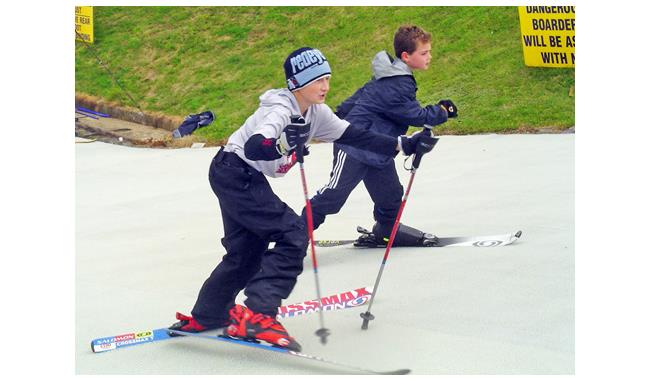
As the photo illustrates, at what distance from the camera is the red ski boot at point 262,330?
495 cm

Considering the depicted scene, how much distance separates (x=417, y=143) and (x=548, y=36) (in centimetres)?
954

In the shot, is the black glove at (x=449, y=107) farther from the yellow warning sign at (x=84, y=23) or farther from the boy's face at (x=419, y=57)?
the yellow warning sign at (x=84, y=23)

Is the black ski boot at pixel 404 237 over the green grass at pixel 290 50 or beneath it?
beneath

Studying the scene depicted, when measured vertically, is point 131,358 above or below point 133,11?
below

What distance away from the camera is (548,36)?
46.9ft

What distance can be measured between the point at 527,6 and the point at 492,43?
1.62m

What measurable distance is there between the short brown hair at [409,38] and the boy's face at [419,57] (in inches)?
0.9

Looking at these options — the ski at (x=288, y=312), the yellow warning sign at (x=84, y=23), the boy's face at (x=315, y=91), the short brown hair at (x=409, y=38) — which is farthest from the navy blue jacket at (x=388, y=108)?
the yellow warning sign at (x=84, y=23)

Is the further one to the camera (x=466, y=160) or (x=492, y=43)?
(x=492, y=43)

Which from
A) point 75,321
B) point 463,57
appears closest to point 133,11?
point 463,57

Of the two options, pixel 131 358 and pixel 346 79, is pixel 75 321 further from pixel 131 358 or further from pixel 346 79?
pixel 346 79

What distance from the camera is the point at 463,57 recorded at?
15781 millimetres

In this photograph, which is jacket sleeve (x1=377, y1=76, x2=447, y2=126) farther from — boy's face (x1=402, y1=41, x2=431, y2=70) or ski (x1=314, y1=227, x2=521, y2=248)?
ski (x1=314, y1=227, x2=521, y2=248)

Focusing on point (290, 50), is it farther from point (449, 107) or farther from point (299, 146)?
point (299, 146)
